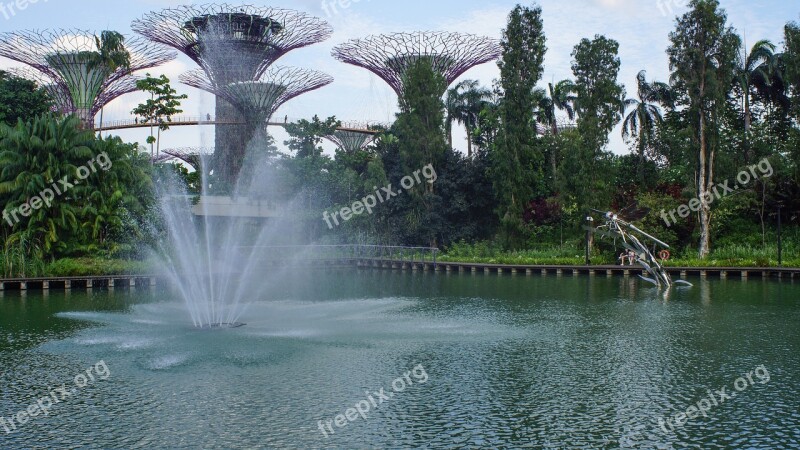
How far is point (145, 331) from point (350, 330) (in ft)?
14.7

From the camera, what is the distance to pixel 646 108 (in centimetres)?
4900

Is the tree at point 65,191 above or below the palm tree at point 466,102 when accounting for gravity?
below

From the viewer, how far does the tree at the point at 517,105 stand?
1604 inches

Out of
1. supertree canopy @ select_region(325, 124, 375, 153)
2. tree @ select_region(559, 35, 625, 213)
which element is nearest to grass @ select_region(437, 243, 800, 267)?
tree @ select_region(559, 35, 625, 213)

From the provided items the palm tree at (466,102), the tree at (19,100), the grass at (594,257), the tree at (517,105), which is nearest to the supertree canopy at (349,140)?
the palm tree at (466,102)

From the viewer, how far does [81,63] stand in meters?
44.7

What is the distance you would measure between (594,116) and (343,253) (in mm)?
16387

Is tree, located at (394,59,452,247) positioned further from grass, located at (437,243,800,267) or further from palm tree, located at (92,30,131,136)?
palm tree, located at (92,30,131,136)

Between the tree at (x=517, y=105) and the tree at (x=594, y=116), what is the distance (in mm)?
3380

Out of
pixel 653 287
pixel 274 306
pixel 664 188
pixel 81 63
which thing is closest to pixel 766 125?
pixel 664 188

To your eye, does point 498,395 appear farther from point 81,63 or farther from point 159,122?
point 81,63

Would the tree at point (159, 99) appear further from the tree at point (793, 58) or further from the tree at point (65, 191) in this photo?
the tree at point (793, 58)

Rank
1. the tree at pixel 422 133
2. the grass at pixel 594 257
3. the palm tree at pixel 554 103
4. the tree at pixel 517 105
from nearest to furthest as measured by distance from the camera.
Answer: the grass at pixel 594 257 < the tree at pixel 517 105 < the tree at pixel 422 133 < the palm tree at pixel 554 103

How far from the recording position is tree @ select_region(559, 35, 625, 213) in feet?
121
